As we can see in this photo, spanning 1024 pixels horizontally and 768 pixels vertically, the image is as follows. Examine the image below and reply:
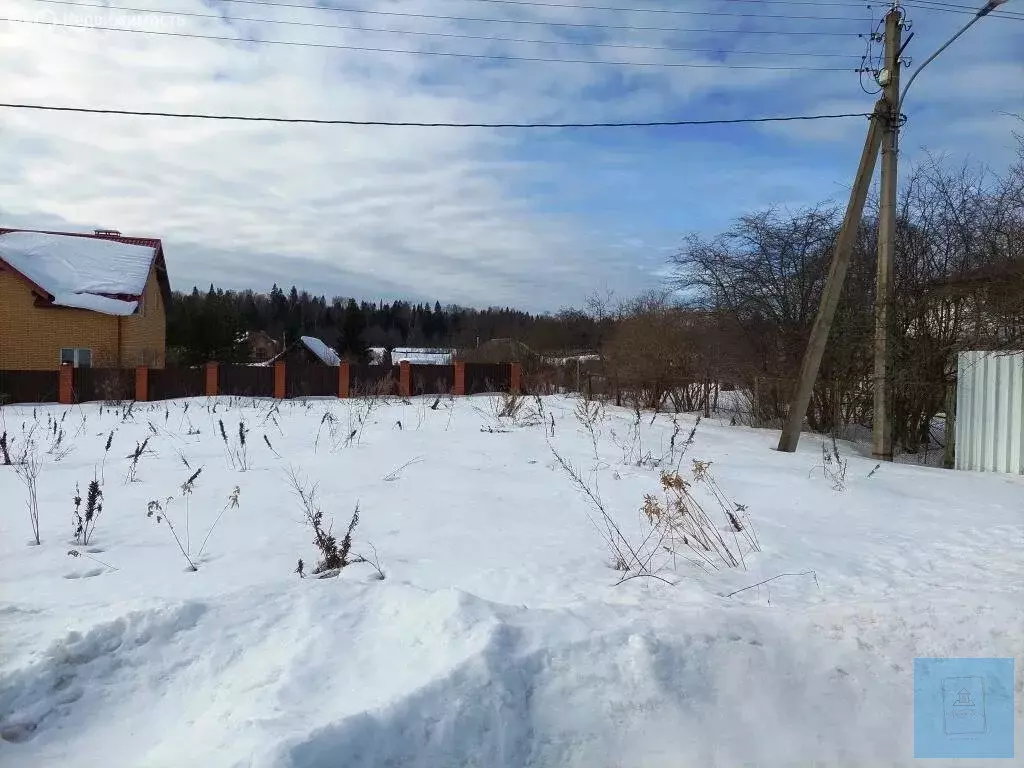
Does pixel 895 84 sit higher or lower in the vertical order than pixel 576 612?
higher

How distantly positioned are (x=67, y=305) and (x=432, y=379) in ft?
41.0

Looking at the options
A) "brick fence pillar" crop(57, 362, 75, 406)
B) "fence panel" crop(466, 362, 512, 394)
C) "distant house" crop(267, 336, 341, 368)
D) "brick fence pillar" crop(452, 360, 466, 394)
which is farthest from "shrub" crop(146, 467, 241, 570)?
"distant house" crop(267, 336, 341, 368)

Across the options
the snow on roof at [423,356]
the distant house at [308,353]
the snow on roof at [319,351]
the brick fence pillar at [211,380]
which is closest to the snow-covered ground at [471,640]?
the brick fence pillar at [211,380]

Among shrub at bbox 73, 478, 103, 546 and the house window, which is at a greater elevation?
the house window

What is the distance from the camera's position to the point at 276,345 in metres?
54.8

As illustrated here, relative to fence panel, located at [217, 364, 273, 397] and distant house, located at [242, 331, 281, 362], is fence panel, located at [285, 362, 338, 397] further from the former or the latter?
distant house, located at [242, 331, 281, 362]

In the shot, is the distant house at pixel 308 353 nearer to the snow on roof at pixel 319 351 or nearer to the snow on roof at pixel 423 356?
the snow on roof at pixel 319 351

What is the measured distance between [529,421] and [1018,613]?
860 centimetres

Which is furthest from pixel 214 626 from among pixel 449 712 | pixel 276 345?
pixel 276 345

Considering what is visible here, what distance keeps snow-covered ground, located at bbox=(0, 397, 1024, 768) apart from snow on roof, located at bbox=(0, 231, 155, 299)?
71.9 feet

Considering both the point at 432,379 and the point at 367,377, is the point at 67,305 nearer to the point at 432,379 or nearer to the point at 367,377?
the point at 367,377

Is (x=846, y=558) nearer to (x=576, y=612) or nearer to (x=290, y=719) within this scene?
(x=576, y=612)

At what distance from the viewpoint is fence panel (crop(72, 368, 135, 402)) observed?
62.9ft

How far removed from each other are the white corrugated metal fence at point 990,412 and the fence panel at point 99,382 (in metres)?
19.3
